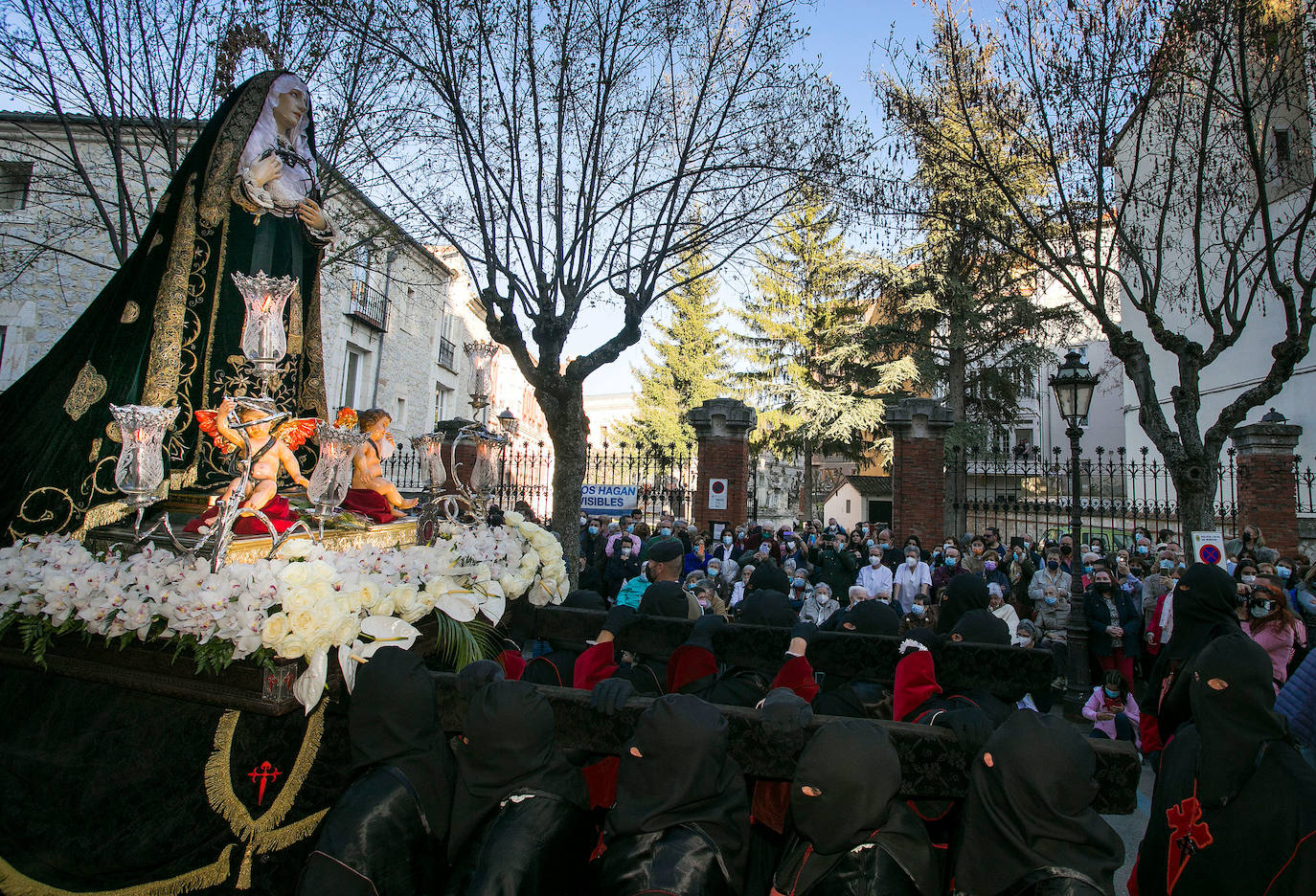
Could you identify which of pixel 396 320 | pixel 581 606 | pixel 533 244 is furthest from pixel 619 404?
pixel 581 606

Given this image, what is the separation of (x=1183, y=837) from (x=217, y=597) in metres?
4.11

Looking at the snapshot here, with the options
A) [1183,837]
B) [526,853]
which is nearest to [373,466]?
[526,853]

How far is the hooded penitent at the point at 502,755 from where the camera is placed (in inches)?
109

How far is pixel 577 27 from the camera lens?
9.63 meters

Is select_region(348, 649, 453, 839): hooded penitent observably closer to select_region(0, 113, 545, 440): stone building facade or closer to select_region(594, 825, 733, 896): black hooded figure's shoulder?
select_region(594, 825, 733, 896): black hooded figure's shoulder

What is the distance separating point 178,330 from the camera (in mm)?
4109

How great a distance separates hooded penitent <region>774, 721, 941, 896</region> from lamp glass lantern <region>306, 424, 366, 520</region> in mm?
2734

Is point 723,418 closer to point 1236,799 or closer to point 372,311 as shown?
point 372,311

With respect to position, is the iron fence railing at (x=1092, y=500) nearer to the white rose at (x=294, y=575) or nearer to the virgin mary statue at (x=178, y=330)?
the virgin mary statue at (x=178, y=330)

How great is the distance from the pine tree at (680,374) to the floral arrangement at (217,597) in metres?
32.4

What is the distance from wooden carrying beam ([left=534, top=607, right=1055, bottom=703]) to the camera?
4160 millimetres

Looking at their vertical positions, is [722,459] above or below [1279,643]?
above

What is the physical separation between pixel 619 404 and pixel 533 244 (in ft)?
→ 146

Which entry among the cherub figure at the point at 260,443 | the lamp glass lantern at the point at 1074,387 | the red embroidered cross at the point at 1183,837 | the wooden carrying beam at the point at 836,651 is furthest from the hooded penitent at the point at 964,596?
the lamp glass lantern at the point at 1074,387
